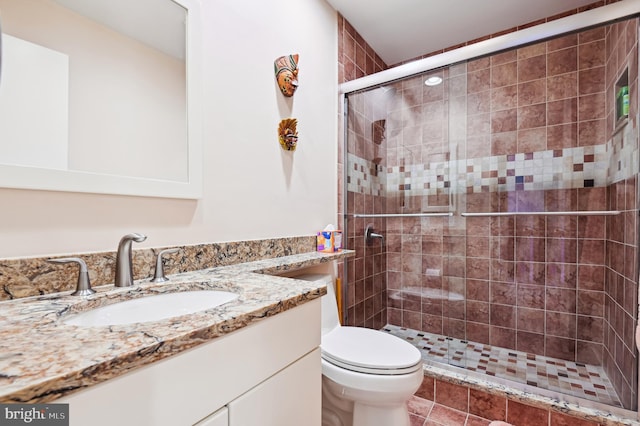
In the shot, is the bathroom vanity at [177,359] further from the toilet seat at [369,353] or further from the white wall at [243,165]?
the toilet seat at [369,353]

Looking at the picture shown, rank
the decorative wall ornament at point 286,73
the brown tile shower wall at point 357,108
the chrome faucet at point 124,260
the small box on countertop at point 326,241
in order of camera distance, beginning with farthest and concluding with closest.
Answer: the brown tile shower wall at point 357,108 < the small box on countertop at point 326,241 < the decorative wall ornament at point 286,73 < the chrome faucet at point 124,260

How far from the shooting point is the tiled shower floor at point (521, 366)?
153cm

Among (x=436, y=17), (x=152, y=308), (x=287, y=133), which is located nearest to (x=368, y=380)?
(x=152, y=308)

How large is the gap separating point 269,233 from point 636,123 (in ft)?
5.90

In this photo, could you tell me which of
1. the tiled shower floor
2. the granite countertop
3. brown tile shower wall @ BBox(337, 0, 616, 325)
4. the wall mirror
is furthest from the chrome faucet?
the tiled shower floor

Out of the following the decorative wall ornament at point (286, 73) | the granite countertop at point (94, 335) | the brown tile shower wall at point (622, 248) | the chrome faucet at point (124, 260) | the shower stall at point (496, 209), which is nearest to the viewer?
the granite countertop at point (94, 335)

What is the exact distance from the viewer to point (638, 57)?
136 centimetres

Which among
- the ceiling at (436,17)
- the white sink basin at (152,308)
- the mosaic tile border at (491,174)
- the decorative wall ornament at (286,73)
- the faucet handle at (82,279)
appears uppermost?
the ceiling at (436,17)

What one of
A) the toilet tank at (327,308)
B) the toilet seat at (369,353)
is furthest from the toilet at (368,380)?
the toilet tank at (327,308)

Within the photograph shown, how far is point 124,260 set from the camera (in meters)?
0.88

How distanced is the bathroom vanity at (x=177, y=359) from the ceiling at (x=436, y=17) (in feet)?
6.38

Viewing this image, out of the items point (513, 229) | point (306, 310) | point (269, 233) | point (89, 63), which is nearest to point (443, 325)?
point (513, 229)

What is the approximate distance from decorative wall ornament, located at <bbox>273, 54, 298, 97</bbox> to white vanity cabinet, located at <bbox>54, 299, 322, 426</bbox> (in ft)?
3.66

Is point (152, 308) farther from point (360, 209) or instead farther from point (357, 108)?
point (357, 108)
